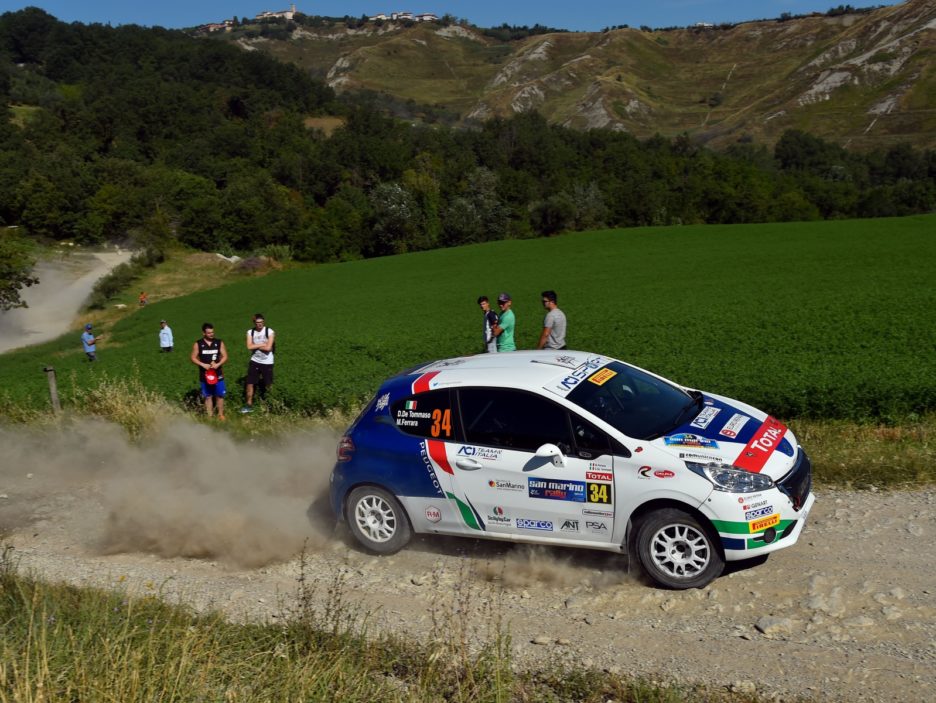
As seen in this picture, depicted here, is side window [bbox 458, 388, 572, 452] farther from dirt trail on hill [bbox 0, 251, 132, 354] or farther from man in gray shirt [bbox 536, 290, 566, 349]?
dirt trail on hill [bbox 0, 251, 132, 354]

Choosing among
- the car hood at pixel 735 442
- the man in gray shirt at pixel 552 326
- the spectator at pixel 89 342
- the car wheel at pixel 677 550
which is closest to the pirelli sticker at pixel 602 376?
the car hood at pixel 735 442

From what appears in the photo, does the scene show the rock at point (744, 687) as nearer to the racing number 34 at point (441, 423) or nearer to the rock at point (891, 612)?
the rock at point (891, 612)

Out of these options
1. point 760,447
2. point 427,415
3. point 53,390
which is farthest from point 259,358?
point 760,447

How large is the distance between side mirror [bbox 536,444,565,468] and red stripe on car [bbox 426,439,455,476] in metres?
0.95

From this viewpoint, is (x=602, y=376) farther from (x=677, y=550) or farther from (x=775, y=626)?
(x=775, y=626)

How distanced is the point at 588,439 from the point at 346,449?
2571 mm

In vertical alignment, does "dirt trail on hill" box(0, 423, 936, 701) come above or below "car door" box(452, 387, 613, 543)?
below

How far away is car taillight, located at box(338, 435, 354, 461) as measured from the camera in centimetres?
805

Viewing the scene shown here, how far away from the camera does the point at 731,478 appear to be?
6484 mm

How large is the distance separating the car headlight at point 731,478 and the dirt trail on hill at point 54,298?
36949 mm

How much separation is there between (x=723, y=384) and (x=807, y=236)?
119 feet

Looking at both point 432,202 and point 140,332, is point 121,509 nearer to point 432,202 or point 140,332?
point 140,332

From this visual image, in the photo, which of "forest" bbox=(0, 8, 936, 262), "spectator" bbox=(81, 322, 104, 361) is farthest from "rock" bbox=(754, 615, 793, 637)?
"forest" bbox=(0, 8, 936, 262)

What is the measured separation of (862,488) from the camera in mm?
8414
